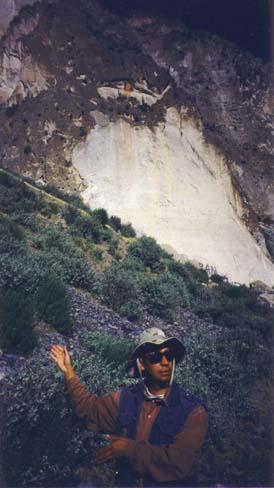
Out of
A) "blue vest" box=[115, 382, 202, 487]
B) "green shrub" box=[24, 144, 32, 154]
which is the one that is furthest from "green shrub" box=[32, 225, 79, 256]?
"green shrub" box=[24, 144, 32, 154]

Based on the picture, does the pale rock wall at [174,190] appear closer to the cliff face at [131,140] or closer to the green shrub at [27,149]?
the cliff face at [131,140]

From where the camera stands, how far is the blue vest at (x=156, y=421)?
3.40m

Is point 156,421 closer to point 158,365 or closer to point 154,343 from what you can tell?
point 158,365

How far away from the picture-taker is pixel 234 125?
37.3 meters

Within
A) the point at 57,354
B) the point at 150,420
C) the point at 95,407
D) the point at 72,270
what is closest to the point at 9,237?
the point at 72,270

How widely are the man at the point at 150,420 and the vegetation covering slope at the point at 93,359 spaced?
87 centimetres

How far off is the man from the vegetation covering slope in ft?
2.86

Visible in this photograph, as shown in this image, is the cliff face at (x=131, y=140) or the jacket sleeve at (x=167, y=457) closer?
the jacket sleeve at (x=167, y=457)

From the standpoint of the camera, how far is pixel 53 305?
7.91 meters

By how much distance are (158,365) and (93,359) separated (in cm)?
248

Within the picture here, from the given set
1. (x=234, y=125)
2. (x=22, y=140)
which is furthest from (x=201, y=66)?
(x=22, y=140)

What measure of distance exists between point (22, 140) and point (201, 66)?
16.1m

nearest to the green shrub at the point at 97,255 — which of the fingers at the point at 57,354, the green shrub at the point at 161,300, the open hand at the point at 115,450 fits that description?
the green shrub at the point at 161,300

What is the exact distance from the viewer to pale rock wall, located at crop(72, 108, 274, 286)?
27442mm
